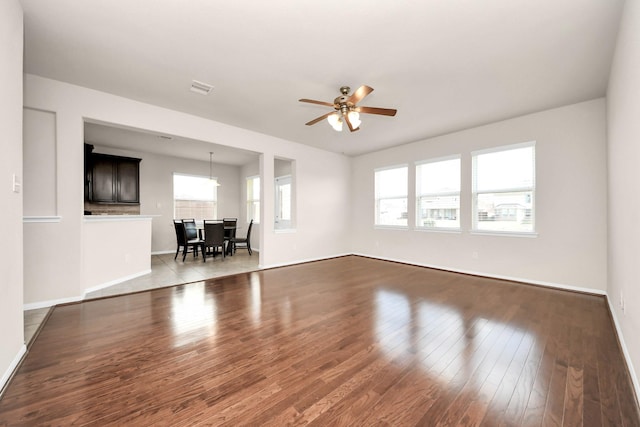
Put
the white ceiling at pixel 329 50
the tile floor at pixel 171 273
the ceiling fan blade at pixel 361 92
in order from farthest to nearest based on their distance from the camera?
the tile floor at pixel 171 273, the ceiling fan blade at pixel 361 92, the white ceiling at pixel 329 50

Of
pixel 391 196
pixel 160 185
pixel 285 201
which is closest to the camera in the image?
pixel 391 196

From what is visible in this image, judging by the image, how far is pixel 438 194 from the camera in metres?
5.17

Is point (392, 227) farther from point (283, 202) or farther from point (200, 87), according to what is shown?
point (200, 87)

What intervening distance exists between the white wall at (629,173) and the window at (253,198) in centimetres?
730

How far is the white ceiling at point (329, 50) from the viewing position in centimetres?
203

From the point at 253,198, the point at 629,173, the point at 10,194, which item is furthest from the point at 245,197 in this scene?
the point at 629,173

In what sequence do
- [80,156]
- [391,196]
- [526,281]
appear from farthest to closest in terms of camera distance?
[391,196] < [526,281] < [80,156]

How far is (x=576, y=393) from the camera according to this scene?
1.60 metres

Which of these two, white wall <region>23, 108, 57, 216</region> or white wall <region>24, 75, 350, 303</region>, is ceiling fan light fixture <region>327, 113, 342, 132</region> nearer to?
white wall <region>24, 75, 350, 303</region>

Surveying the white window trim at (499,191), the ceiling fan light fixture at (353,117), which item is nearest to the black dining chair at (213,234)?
the ceiling fan light fixture at (353,117)

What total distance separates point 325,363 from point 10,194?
8.25 ft

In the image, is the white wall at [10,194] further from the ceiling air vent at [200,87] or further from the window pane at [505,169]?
the window pane at [505,169]

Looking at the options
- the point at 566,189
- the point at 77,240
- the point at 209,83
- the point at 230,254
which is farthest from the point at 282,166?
the point at 566,189

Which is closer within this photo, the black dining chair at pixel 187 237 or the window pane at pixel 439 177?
the window pane at pixel 439 177
